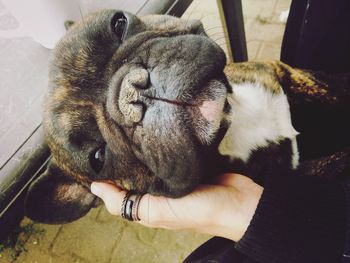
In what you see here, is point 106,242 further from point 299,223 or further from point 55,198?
point 299,223

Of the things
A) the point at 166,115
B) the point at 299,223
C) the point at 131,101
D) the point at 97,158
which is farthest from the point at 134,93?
the point at 299,223

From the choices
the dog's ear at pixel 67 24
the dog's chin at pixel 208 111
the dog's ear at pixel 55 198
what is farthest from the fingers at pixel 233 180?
the dog's ear at pixel 67 24

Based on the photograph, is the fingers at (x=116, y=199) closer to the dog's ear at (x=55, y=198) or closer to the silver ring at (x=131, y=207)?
the silver ring at (x=131, y=207)

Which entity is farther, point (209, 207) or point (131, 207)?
point (131, 207)

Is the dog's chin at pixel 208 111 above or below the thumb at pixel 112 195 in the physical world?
above

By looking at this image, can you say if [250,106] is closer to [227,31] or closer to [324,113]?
[324,113]

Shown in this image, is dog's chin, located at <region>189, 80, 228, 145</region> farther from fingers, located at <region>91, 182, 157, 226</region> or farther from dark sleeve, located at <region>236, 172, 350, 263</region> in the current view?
fingers, located at <region>91, 182, 157, 226</region>
